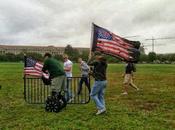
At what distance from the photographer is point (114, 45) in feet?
37.9

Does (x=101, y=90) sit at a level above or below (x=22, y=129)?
above

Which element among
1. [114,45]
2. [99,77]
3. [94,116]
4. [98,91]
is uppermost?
[114,45]

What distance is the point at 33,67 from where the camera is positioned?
14.6 meters

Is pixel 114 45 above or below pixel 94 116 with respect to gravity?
above

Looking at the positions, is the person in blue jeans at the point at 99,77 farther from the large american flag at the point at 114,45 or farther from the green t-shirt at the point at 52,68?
the green t-shirt at the point at 52,68

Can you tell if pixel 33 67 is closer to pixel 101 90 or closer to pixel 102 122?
pixel 101 90

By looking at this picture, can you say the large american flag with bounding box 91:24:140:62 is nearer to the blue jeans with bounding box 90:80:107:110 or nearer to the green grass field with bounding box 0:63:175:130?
the blue jeans with bounding box 90:80:107:110

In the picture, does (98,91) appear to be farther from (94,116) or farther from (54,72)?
(54,72)

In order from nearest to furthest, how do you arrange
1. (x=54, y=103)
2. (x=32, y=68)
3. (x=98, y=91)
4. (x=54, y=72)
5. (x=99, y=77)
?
(x=99, y=77) → (x=98, y=91) → (x=54, y=103) → (x=54, y=72) → (x=32, y=68)

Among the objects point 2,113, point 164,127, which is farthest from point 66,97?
point 164,127

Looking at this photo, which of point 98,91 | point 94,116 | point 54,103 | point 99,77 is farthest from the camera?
point 54,103

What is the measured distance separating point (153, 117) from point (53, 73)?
11.2 ft

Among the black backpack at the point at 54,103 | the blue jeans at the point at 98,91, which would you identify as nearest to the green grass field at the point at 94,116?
the black backpack at the point at 54,103

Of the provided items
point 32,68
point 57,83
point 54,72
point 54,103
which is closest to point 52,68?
point 54,72
